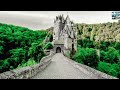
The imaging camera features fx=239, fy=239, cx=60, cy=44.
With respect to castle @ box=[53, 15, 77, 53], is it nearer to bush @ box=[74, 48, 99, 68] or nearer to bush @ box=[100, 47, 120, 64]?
bush @ box=[100, 47, 120, 64]

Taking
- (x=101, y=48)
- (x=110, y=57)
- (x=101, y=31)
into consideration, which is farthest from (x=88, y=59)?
(x=101, y=31)

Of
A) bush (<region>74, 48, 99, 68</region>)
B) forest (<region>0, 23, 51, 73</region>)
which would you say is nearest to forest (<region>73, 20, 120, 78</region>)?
bush (<region>74, 48, 99, 68</region>)

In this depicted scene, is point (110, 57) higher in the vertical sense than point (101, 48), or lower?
lower

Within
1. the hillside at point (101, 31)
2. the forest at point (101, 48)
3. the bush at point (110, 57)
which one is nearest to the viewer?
the forest at point (101, 48)

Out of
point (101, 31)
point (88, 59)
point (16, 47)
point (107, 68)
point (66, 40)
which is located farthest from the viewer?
point (101, 31)

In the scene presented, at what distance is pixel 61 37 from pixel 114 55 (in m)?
7.58

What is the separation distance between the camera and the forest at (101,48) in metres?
22.9

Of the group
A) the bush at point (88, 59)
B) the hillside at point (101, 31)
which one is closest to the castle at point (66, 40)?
the bush at point (88, 59)

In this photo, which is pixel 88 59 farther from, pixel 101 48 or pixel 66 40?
pixel 101 48

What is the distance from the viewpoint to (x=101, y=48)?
3338 cm

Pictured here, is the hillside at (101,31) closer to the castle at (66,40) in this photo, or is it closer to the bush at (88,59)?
the castle at (66,40)

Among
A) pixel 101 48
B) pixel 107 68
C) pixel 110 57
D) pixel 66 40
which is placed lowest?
pixel 107 68

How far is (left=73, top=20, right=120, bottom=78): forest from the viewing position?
22.9 m

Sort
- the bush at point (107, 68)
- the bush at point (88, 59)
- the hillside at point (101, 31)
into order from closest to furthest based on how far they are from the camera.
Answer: the bush at point (107, 68), the bush at point (88, 59), the hillside at point (101, 31)
